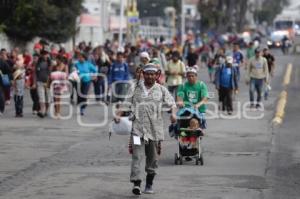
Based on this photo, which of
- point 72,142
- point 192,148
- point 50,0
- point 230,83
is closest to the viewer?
point 192,148

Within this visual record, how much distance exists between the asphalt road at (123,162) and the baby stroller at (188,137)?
23 centimetres

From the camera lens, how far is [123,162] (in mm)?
16500

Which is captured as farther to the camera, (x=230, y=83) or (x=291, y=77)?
(x=291, y=77)

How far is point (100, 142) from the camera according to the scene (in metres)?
19.9

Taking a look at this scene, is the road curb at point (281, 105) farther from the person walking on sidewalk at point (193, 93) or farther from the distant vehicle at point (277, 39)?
the distant vehicle at point (277, 39)

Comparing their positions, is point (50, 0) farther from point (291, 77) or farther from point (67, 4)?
point (291, 77)

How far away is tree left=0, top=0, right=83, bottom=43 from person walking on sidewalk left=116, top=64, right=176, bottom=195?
28778mm

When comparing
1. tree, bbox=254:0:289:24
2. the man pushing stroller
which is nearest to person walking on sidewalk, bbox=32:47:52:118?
the man pushing stroller

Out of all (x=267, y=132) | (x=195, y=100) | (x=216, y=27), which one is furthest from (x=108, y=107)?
(x=216, y=27)

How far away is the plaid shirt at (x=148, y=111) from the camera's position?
1279 cm

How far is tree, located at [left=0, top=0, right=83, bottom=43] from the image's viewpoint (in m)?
41.5

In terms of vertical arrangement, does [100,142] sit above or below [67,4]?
below

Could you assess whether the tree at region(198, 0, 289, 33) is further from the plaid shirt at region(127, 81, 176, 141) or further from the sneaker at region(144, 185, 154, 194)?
the sneaker at region(144, 185, 154, 194)

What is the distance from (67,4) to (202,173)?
3028 cm
